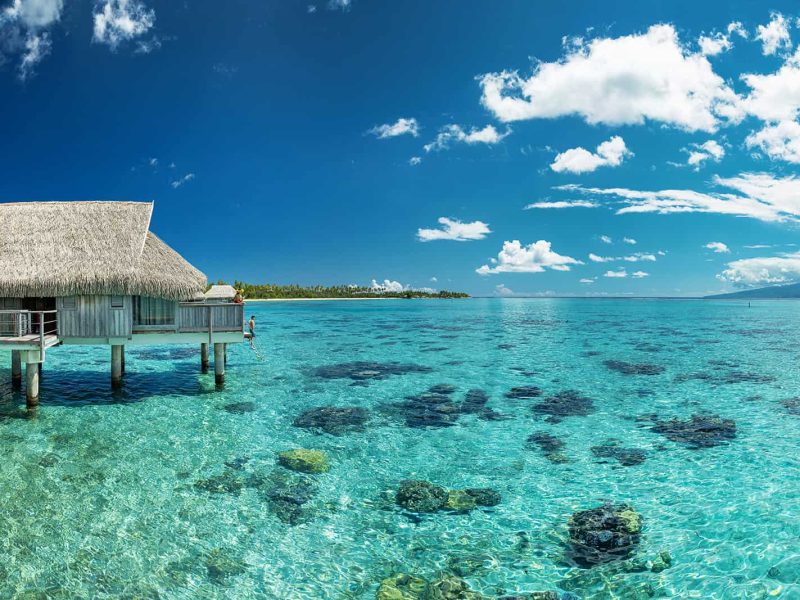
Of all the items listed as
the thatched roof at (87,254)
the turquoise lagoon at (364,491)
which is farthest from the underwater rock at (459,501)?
the thatched roof at (87,254)

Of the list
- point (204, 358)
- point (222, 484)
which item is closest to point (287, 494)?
point (222, 484)

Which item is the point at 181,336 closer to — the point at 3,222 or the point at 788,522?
the point at 3,222

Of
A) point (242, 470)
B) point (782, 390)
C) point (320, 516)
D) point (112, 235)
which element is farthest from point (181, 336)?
point (782, 390)

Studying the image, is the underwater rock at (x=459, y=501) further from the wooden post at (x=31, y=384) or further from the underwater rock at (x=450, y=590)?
the wooden post at (x=31, y=384)

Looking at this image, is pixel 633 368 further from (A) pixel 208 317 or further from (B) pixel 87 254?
(B) pixel 87 254

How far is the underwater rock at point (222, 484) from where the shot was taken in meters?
11.6

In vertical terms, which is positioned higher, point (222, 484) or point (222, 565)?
point (222, 484)

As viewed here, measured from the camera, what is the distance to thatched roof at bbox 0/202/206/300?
18.1 metres

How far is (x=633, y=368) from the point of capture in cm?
2945

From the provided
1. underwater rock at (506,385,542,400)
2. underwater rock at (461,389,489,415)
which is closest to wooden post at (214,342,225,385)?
underwater rock at (461,389,489,415)

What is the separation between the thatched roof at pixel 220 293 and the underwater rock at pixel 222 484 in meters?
11.1

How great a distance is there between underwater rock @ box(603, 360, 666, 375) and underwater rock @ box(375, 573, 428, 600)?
77.2 ft

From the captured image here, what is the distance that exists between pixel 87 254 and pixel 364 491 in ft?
50.2

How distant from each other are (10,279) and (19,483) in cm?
985
